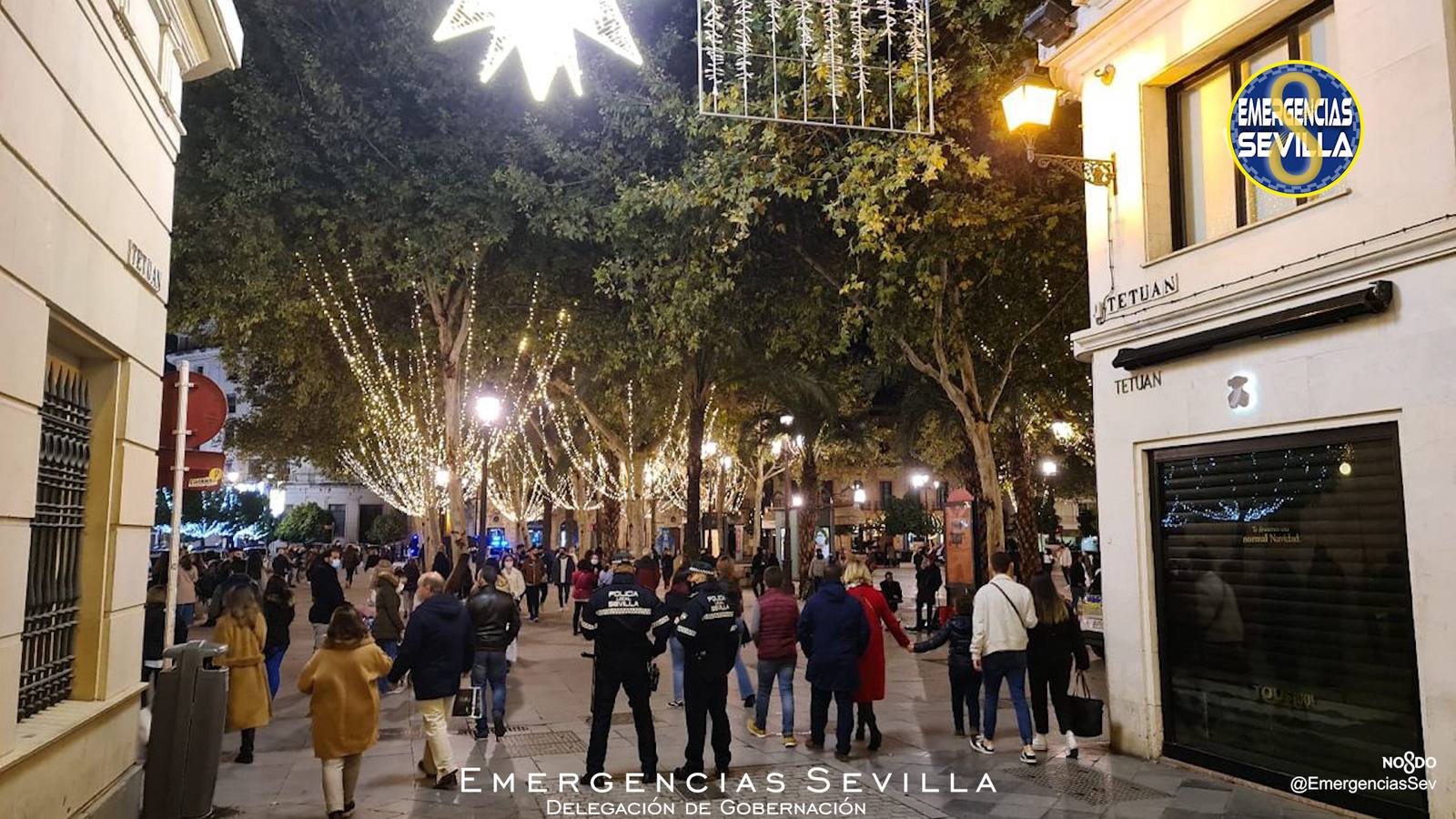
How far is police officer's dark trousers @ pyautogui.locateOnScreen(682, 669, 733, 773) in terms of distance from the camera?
8180 millimetres

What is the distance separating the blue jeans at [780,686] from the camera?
31.4ft

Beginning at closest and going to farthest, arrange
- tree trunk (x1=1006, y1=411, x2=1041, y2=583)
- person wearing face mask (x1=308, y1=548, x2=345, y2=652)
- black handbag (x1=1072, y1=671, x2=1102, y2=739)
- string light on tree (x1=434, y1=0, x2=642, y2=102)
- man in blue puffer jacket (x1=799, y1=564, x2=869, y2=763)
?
1. string light on tree (x1=434, y1=0, x2=642, y2=102)
2. black handbag (x1=1072, y1=671, x2=1102, y2=739)
3. man in blue puffer jacket (x1=799, y1=564, x2=869, y2=763)
4. person wearing face mask (x1=308, y1=548, x2=345, y2=652)
5. tree trunk (x1=1006, y1=411, x2=1041, y2=583)

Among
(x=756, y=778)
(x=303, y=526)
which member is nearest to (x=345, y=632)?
(x=756, y=778)

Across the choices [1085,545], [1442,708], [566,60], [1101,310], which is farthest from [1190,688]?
[1085,545]

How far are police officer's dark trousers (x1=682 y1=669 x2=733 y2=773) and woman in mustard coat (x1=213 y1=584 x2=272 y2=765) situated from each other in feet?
12.3

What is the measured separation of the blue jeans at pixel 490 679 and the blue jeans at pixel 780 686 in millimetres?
2557

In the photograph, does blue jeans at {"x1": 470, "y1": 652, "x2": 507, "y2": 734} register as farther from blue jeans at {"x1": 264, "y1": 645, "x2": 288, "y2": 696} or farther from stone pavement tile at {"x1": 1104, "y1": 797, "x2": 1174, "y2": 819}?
stone pavement tile at {"x1": 1104, "y1": 797, "x2": 1174, "y2": 819}

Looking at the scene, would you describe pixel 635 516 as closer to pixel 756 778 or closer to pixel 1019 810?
pixel 756 778

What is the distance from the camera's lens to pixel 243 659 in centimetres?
867

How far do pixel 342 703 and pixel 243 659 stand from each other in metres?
2.15

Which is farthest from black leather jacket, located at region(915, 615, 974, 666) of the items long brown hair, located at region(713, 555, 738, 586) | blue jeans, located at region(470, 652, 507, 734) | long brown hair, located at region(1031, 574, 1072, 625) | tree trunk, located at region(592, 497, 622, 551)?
tree trunk, located at region(592, 497, 622, 551)

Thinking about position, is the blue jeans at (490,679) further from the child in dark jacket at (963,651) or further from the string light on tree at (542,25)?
the string light on tree at (542,25)

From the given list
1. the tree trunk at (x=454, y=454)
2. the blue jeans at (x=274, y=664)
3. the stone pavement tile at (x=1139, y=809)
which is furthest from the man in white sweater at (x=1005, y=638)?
the tree trunk at (x=454, y=454)

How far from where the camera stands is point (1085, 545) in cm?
3100
